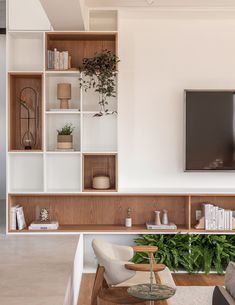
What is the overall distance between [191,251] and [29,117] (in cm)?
233

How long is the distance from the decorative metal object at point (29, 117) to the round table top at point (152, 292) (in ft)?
9.24

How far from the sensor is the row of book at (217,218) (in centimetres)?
564

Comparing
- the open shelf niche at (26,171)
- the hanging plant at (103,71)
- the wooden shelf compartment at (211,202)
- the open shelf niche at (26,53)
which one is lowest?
the wooden shelf compartment at (211,202)

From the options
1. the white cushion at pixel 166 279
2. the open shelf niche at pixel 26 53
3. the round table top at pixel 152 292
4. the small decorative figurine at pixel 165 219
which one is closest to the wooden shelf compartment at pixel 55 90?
the open shelf niche at pixel 26 53

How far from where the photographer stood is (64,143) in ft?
18.4

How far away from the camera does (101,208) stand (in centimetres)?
591

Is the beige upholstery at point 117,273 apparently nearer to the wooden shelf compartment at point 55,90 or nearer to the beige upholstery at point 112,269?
the beige upholstery at point 112,269

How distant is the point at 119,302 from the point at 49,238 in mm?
1924

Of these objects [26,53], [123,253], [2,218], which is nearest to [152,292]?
[123,253]

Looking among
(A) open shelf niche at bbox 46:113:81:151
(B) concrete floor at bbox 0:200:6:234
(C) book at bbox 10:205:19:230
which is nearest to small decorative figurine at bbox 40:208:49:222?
(C) book at bbox 10:205:19:230

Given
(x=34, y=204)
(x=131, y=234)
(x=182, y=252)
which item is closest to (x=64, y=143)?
(x=34, y=204)

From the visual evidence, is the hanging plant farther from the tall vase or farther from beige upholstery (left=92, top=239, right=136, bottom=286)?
beige upholstery (left=92, top=239, right=136, bottom=286)

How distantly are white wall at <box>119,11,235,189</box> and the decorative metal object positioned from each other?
0.96 metres

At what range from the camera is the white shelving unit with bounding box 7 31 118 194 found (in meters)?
5.76
